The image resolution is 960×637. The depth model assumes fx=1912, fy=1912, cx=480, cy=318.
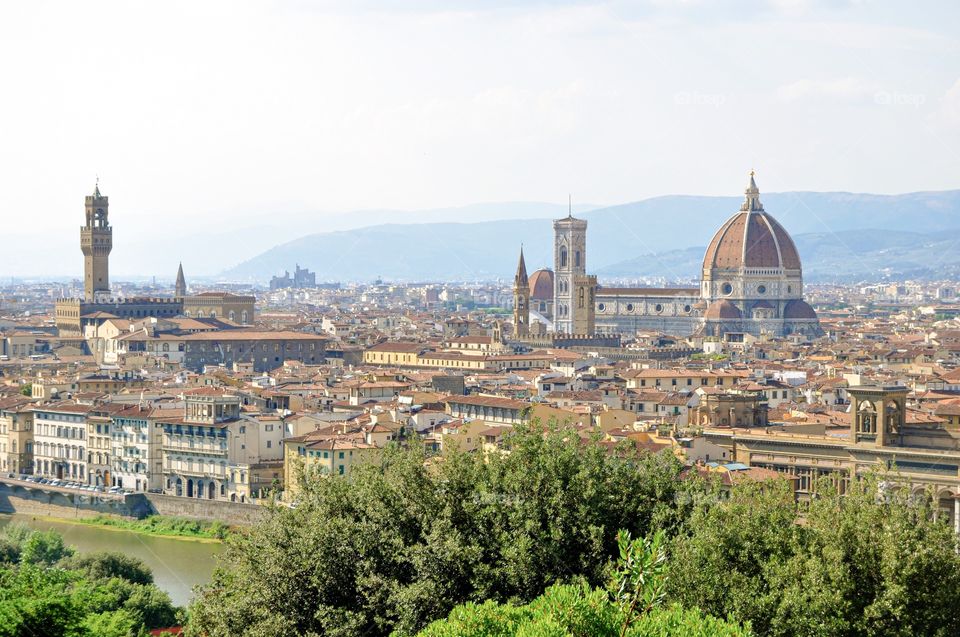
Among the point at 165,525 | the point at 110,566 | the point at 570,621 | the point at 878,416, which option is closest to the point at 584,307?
the point at 165,525

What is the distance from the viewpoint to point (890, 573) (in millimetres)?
18250

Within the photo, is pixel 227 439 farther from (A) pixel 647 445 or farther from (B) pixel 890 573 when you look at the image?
(B) pixel 890 573

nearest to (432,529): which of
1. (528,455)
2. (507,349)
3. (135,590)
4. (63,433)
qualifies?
(528,455)

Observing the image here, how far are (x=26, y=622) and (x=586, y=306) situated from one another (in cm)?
8840

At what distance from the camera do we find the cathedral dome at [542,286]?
13362 cm

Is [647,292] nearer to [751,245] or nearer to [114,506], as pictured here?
[751,245]

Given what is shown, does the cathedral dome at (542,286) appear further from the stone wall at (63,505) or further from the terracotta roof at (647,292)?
the stone wall at (63,505)

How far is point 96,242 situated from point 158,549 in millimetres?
67371

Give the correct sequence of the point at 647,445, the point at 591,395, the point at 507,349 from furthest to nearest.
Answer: the point at 507,349
the point at 591,395
the point at 647,445

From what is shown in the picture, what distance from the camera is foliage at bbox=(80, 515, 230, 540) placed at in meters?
41.3

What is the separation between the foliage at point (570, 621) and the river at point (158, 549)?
17.1m

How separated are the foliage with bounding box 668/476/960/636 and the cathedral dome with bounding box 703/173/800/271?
10318 centimetres

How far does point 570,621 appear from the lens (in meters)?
14.6

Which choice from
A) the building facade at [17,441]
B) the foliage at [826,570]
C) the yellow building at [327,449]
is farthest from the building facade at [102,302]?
the foliage at [826,570]
